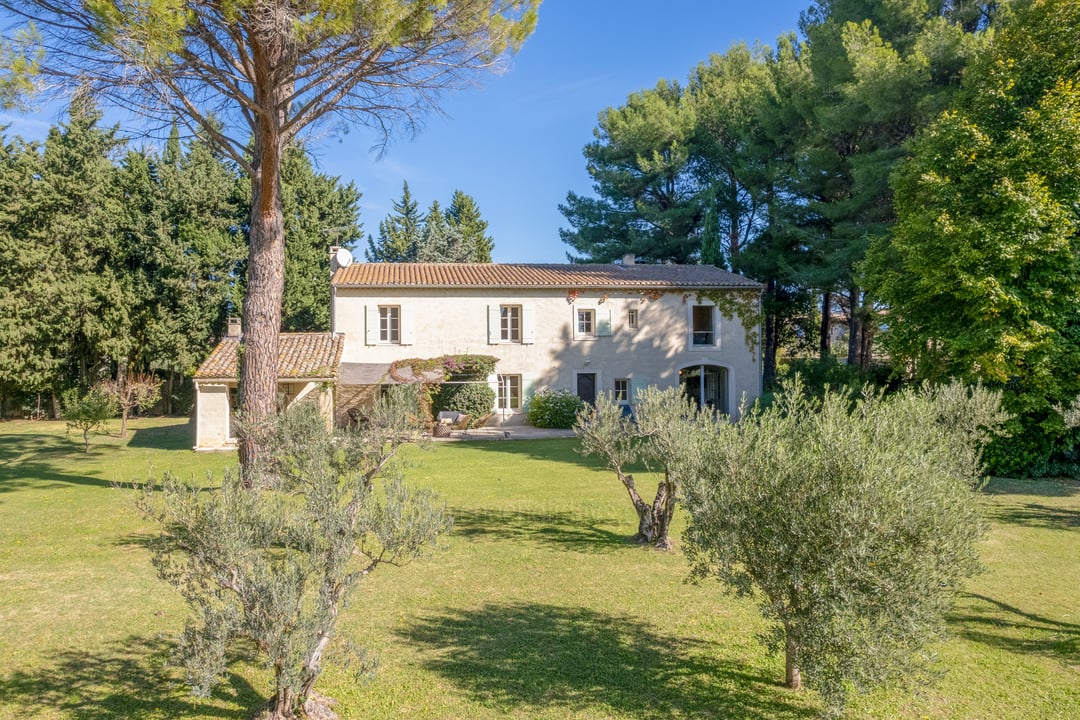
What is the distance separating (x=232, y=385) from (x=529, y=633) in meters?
16.9

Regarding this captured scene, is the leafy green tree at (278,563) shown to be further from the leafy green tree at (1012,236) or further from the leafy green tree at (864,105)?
the leafy green tree at (864,105)

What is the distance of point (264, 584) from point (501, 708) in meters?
2.16

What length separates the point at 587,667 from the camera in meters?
5.65

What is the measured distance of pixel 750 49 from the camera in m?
37.1

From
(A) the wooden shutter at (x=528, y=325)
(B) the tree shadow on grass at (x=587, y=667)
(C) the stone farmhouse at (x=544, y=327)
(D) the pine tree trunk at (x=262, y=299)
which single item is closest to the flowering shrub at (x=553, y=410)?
(C) the stone farmhouse at (x=544, y=327)

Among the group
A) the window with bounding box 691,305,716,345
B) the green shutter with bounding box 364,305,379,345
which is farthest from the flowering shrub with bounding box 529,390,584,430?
the green shutter with bounding box 364,305,379,345

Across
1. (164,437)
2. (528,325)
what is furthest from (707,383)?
(164,437)

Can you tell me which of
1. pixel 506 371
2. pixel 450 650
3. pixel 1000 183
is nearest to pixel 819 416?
pixel 450 650

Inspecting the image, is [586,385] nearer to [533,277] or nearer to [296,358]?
[533,277]

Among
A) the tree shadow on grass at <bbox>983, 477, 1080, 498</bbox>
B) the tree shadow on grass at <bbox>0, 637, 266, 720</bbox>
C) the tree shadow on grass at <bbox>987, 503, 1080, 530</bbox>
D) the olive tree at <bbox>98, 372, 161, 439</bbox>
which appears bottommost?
the tree shadow on grass at <bbox>0, 637, 266, 720</bbox>

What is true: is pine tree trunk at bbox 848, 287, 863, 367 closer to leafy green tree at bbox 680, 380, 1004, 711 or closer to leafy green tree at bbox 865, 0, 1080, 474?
leafy green tree at bbox 865, 0, 1080, 474

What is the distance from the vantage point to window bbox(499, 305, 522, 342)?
986 inches

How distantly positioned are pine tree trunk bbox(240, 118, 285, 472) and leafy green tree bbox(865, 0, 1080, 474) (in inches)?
572

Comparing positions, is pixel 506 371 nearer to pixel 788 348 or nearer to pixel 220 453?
pixel 220 453
